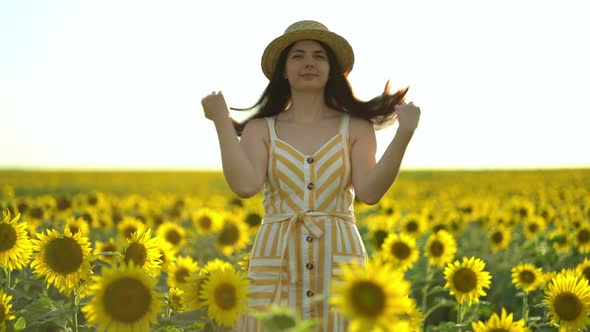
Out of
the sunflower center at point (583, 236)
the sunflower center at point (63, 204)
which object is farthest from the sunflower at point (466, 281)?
the sunflower center at point (63, 204)

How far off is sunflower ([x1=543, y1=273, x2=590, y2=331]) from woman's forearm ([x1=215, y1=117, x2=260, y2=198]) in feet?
5.99

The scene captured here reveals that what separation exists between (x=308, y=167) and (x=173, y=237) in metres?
4.31

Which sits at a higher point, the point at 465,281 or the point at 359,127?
the point at 359,127

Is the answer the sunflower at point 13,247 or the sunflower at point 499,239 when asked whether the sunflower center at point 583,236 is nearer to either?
the sunflower at point 499,239

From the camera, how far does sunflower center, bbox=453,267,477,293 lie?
4707 millimetres

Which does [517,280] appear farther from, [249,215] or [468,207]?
[468,207]

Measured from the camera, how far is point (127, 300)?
94.4 inches

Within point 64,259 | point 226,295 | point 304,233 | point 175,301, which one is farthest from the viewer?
point 304,233

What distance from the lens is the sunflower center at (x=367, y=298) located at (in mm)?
1762

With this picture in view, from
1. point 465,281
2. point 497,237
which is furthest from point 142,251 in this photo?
point 497,237

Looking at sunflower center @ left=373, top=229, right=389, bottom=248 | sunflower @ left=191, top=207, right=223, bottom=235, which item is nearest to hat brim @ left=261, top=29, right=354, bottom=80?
sunflower center @ left=373, top=229, right=389, bottom=248

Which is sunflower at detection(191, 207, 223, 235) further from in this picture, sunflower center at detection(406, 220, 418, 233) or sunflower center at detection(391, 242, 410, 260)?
sunflower center at detection(391, 242, 410, 260)

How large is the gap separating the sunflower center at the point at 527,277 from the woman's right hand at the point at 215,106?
10.4ft

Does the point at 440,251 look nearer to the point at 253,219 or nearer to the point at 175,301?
the point at 253,219
